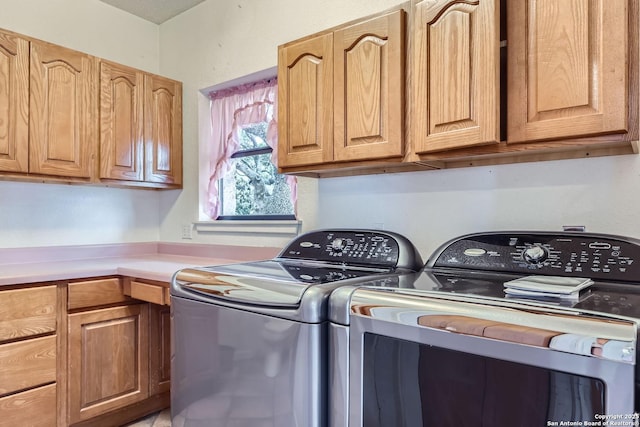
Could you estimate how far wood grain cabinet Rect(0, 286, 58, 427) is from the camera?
5.81 feet

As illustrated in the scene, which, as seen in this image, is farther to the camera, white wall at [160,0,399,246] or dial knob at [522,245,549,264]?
white wall at [160,0,399,246]

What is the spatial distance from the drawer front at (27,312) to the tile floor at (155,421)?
730 millimetres

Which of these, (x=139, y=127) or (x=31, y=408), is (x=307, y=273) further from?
(x=139, y=127)

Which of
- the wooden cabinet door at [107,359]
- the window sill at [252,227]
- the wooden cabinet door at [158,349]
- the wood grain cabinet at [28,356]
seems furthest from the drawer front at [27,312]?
the window sill at [252,227]

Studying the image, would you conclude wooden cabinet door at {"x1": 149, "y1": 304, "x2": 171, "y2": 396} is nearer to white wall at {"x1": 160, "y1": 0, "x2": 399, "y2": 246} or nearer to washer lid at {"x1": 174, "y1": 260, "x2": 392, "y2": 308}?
white wall at {"x1": 160, "y1": 0, "x2": 399, "y2": 246}

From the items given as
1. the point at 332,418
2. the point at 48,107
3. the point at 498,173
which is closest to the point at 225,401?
the point at 332,418

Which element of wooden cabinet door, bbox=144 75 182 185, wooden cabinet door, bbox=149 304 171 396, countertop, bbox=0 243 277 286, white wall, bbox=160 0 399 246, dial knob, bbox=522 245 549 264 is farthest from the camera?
wooden cabinet door, bbox=144 75 182 185

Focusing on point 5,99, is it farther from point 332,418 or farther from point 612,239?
point 612,239

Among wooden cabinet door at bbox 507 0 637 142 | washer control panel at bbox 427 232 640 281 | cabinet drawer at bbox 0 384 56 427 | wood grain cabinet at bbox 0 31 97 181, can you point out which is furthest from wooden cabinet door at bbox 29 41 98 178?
wooden cabinet door at bbox 507 0 637 142

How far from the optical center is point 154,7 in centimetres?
276

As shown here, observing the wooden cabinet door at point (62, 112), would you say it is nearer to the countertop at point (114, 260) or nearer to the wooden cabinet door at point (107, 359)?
the countertop at point (114, 260)

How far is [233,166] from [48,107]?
41.1 inches

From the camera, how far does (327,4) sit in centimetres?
210

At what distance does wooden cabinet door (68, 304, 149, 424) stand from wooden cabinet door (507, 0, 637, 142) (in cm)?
199
